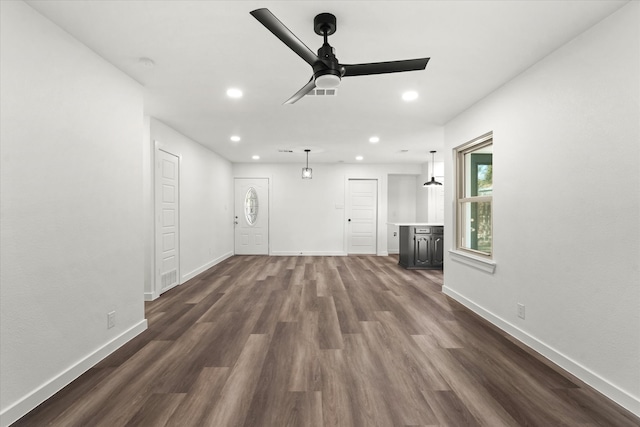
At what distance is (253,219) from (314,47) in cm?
603

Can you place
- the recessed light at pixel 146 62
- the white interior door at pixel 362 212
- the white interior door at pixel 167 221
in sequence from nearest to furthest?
the recessed light at pixel 146 62 < the white interior door at pixel 167 221 < the white interior door at pixel 362 212

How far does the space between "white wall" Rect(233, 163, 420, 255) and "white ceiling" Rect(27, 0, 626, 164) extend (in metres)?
3.84

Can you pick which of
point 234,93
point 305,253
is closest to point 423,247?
point 305,253

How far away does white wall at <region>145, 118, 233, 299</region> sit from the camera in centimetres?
468

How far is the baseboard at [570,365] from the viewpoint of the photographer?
70.2 inches

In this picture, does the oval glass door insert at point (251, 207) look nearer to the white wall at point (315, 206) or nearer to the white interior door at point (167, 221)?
the white wall at point (315, 206)

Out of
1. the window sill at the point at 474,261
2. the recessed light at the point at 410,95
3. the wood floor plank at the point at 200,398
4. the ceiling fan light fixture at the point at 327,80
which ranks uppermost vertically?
the recessed light at the point at 410,95

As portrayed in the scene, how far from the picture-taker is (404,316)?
3.31 metres

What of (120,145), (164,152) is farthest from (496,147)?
(164,152)

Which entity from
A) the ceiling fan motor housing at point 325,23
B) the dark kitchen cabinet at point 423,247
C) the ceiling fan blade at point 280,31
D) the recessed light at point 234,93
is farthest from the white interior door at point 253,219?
the ceiling fan blade at point 280,31

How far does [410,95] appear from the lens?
321 centimetres

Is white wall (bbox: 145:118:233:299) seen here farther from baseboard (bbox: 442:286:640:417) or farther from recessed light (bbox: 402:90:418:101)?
baseboard (bbox: 442:286:640:417)

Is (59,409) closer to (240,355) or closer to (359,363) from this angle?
(240,355)

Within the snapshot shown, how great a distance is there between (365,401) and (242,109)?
3.36 m
